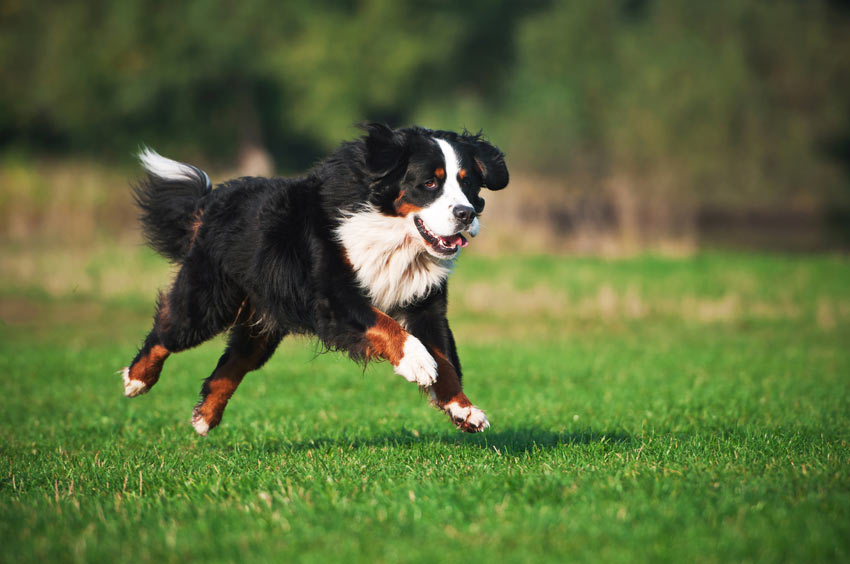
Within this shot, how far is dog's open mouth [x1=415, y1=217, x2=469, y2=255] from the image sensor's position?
598cm

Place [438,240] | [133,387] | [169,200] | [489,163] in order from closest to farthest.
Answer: [438,240] → [489,163] → [133,387] → [169,200]

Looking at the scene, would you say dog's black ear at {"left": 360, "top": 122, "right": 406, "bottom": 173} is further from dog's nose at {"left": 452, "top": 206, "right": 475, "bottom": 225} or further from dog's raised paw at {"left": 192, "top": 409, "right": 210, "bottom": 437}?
dog's raised paw at {"left": 192, "top": 409, "right": 210, "bottom": 437}

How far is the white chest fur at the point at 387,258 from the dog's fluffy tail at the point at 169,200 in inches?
68.8

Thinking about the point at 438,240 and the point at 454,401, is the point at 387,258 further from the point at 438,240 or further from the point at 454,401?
the point at 454,401

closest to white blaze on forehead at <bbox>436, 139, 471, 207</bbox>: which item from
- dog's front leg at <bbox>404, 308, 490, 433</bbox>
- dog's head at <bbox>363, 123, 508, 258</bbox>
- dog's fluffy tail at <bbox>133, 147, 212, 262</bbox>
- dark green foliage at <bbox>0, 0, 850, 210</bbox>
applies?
dog's head at <bbox>363, 123, 508, 258</bbox>

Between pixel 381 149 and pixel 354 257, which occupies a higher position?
pixel 381 149

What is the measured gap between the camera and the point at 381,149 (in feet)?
19.9

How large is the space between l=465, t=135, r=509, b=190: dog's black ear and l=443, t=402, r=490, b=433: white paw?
5.63ft

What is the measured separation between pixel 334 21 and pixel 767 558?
159 ft

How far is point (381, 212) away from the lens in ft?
20.0

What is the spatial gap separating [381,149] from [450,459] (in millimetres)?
2106

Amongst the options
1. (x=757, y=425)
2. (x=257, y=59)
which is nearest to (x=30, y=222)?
(x=257, y=59)

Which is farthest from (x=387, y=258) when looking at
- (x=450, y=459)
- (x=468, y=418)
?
(x=450, y=459)

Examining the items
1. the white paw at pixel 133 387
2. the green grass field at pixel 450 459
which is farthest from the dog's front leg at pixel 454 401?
the white paw at pixel 133 387
